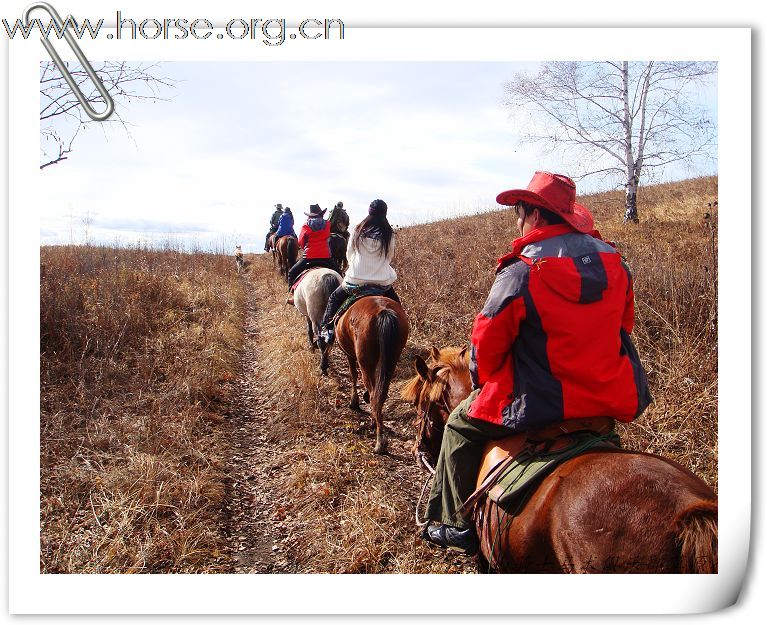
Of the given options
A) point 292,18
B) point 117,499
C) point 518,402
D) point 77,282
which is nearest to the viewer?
point 518,402

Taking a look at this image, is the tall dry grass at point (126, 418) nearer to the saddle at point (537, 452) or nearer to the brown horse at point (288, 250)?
the saddle at point (537, 452)

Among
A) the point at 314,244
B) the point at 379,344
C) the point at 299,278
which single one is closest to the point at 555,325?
the point at 379,344

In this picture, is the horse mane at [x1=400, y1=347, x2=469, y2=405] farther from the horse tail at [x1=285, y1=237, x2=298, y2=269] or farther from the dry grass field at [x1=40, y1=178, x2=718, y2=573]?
the horse tail at [x1=285, y1=237, x2=298, y2=269]

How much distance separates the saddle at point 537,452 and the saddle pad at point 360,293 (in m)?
3.68

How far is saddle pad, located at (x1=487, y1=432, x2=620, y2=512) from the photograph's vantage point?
2098 millimetres

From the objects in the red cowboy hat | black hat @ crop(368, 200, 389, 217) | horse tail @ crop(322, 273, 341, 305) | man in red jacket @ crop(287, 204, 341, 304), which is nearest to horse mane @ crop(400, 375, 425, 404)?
the red cowboy hat

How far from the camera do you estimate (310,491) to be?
165 inches

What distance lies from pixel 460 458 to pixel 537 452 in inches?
20.1

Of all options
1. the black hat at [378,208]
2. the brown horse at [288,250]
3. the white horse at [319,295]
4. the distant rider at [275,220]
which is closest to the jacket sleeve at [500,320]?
the black hat at [378,208]
